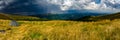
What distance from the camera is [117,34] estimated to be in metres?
12.9

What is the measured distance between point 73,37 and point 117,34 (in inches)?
79.2

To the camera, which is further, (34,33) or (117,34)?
(34,33)

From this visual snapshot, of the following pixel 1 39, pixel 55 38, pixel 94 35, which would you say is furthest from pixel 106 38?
pixel 1 39

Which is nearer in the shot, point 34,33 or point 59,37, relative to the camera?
point 59,37

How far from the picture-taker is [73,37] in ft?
41.3

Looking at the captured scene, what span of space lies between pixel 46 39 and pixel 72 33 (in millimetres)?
1357

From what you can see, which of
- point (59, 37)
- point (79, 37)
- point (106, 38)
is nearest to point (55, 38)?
point (59, 37)

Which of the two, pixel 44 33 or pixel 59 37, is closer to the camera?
pixel 59 37

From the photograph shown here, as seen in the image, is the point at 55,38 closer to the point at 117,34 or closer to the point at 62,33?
the point at 62,33

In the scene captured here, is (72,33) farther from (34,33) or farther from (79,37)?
(34,33)

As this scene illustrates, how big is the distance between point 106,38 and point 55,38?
7.32 feet

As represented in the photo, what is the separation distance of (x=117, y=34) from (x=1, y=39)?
5.58 metres

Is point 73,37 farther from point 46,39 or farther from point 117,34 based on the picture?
point 117,34

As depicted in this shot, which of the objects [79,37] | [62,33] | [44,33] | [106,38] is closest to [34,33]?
[44,33]
